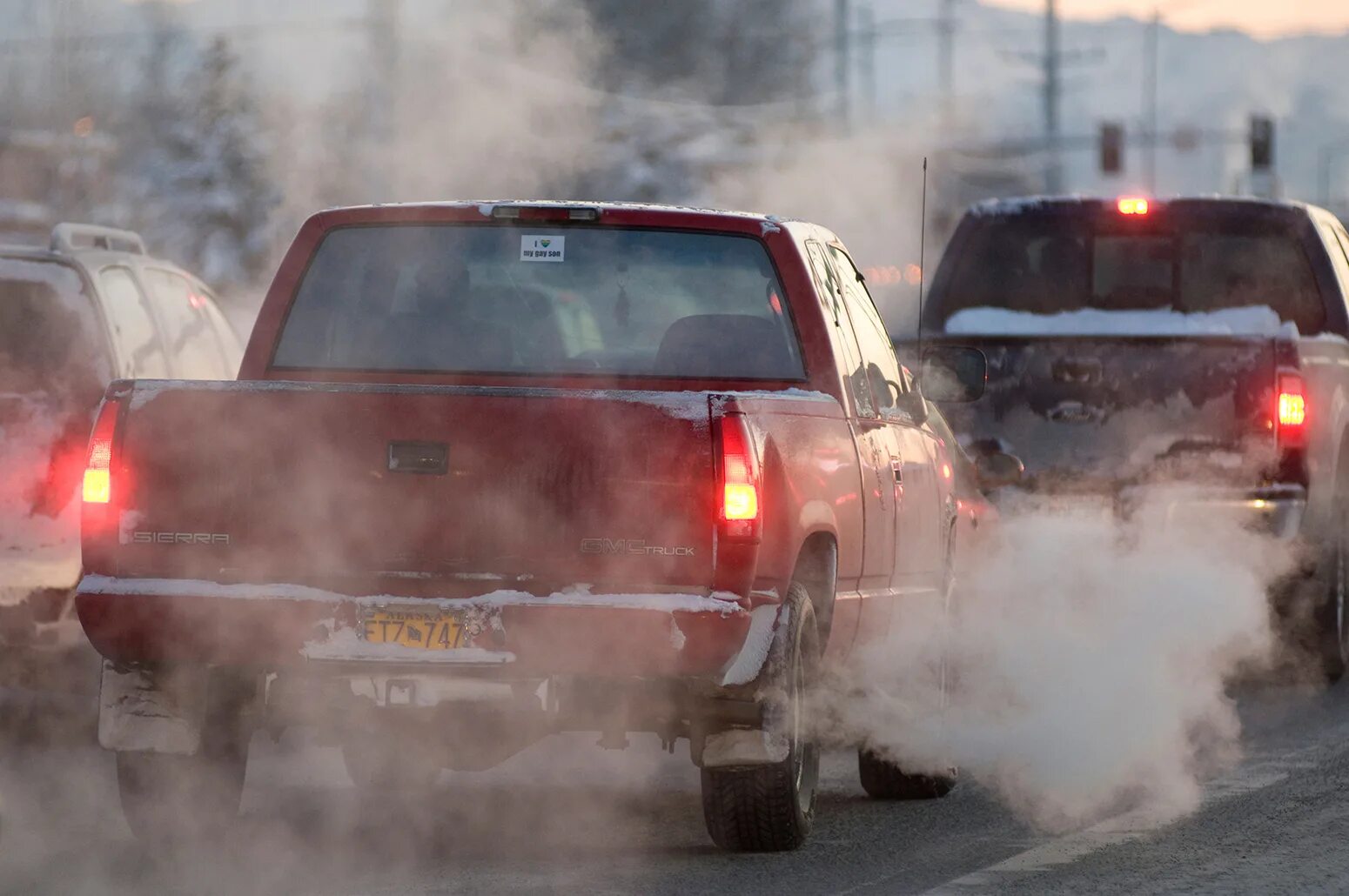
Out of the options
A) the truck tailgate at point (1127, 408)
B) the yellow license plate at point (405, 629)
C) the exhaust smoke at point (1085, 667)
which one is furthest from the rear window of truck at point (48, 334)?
the truck tailgate at point (1127, 408)

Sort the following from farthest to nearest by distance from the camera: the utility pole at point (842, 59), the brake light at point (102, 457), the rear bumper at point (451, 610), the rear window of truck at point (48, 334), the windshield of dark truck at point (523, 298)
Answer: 1. the utility pole at point (842, 59)
2. the rear window of truck at point (48, 334)
3. the windshield of dark truck at point (523, 298)
4. the brake light at point (102, 457)
5. the rear bumper at point (451, 610)

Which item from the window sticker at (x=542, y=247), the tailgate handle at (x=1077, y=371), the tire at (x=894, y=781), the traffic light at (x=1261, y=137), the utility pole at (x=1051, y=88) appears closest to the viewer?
the window sticker at (x=542, y=247)

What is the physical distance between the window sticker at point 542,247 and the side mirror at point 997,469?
310 centimetres

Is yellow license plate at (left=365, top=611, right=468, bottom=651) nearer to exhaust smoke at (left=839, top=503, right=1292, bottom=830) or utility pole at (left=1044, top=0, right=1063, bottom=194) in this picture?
exhaust smoke at (left=839, top=503, right=1292, bottom=830)

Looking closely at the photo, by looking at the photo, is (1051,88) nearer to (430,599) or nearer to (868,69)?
(868,69)

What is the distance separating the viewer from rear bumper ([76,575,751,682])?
6582mm

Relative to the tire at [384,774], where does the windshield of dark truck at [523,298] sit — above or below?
above

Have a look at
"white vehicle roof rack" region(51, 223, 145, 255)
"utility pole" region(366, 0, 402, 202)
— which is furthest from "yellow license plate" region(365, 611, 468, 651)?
"utility pole" region(366, 0, 402, 202)

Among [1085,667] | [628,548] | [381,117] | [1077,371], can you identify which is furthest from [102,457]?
[381,117]

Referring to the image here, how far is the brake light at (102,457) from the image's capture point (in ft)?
22.0

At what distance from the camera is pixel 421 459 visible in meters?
6.66

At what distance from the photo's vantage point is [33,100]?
153ft

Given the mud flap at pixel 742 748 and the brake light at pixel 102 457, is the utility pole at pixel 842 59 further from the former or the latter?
the brake light at pixel 102 457

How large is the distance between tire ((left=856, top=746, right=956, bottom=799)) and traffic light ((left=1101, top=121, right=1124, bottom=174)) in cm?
4748
